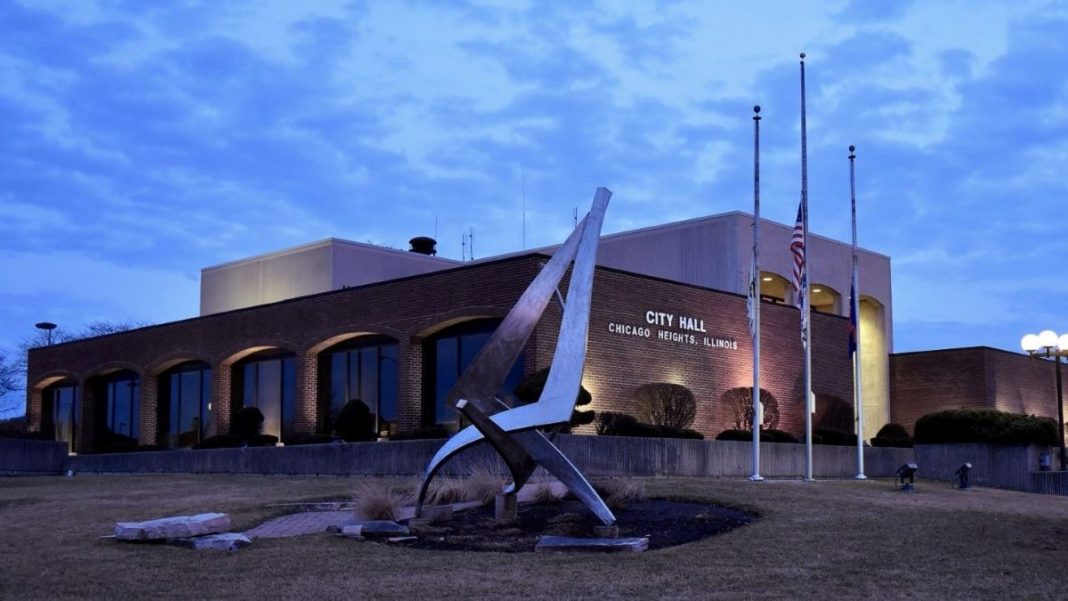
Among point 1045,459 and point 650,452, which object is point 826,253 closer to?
point 1045,459

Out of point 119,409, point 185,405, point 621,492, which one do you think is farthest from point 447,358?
point 119,409

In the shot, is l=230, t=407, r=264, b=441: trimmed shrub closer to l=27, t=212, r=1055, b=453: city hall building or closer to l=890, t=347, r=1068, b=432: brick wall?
l=27, t=212, r=1055, b=453: city hall building

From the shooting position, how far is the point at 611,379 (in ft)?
104

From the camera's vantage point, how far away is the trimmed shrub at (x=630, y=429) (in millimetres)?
28328

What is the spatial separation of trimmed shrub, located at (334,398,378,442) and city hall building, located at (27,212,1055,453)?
997 millimetres

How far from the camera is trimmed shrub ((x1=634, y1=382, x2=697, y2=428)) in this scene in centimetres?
3219

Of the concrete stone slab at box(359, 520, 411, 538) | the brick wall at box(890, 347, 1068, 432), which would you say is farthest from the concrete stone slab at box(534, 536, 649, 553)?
the brick wall at box(890, 347, 1068, 432)

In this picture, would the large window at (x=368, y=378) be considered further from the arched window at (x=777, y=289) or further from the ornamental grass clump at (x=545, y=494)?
the ornamental grass clump at (x=545, y=494)

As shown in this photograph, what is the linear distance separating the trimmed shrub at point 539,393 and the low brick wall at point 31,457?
19.3 metres

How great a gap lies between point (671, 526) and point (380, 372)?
2241 cm

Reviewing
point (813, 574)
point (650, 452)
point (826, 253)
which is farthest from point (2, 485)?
point (826, 253)

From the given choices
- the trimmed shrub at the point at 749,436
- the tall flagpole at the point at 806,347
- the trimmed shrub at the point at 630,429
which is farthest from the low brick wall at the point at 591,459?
the trimmed shrub at the point at 630,429

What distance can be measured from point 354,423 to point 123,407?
19.3 meters

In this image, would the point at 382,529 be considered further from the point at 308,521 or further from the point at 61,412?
the point at 61,412
